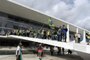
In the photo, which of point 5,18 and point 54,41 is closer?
point 54,41

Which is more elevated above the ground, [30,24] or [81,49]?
[30,24]

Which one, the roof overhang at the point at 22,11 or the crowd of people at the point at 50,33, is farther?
the roof overhang at the point at 22,11

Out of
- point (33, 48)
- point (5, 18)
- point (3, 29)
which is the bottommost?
point (33, 48)

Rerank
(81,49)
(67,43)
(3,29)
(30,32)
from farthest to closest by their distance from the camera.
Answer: (3,29) → (30,32) → (67,43) → (81,49)

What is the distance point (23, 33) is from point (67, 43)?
33.5 feet

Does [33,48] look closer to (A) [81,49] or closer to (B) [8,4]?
(B) [8,4]

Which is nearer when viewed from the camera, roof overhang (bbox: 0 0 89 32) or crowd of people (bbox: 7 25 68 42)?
crowd of people (bbox: 7 25 68 42)

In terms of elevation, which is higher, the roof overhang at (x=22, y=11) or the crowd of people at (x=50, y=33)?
the roof overhang at (x=22, y=11)

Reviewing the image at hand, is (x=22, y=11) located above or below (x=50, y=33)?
above

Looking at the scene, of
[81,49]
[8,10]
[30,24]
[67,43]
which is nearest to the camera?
[81,49]

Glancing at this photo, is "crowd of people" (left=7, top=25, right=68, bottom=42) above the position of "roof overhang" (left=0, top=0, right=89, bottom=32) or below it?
below

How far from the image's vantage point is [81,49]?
14.1 metres

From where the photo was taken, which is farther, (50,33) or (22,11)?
(22,11)

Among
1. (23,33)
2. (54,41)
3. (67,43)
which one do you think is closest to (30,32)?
(23,33)
